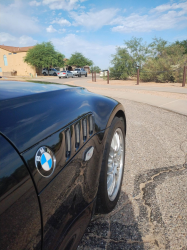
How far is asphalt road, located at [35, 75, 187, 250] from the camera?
5.37 ft

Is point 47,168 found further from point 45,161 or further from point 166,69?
point 166,69

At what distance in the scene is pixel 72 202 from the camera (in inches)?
Answer: 45.0

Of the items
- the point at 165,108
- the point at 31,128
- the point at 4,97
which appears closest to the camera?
the point at 31,128

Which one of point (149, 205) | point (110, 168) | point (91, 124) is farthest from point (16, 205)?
point (149, 205)

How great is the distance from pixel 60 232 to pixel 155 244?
983mm

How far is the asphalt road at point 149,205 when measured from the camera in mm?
1637

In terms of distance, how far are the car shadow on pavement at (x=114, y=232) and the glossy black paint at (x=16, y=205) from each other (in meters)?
0.91

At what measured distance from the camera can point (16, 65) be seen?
5012 cm

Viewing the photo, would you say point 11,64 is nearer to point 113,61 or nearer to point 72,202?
point 113,61

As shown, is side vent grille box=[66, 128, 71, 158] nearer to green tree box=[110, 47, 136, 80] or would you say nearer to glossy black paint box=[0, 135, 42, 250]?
glossy black paint box=[0, 135, 42, 250]

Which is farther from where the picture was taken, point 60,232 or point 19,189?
point 60,232

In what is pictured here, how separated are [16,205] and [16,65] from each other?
55.0 metres

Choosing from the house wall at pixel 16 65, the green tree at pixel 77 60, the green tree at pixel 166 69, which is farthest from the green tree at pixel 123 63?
the green tree at pixel 77 60

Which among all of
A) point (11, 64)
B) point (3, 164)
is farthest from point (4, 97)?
point (11, 64)
